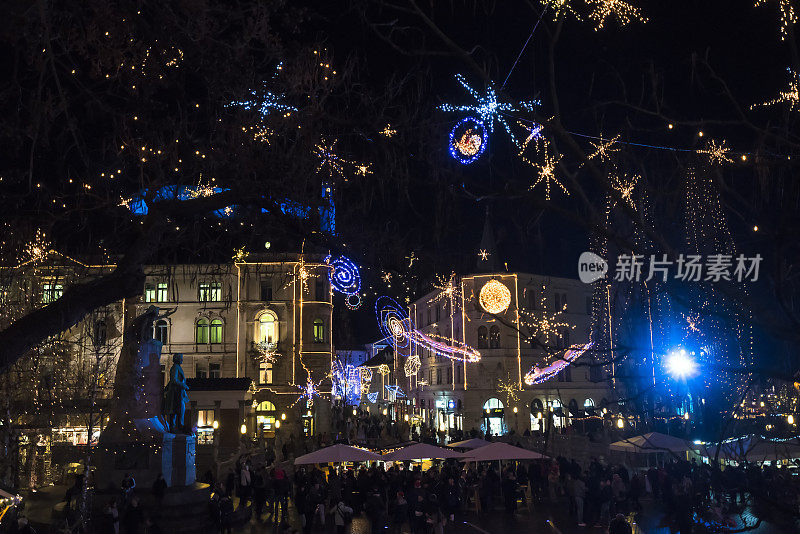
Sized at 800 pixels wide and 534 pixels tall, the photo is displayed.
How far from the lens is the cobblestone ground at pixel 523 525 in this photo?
19.3 metres

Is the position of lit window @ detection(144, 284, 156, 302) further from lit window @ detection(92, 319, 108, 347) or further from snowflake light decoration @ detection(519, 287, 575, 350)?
lit window @ detection(92, 319, 108, 347)

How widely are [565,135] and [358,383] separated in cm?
7473

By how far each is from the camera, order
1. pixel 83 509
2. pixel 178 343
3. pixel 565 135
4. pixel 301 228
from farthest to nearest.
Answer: pixel 178 343 < pixel 83 509 < pixel 301 228 < pixel 565 135

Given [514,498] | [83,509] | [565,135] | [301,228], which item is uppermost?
[301,228]

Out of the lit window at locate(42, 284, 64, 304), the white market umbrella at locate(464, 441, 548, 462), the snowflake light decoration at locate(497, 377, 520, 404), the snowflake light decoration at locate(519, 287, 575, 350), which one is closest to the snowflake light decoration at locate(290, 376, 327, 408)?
the snowflake light decoration at locate(497, 377, 520, 404)

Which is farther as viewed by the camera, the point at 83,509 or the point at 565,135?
the point at 83,509

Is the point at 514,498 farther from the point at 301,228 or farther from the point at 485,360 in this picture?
the point at 485,360

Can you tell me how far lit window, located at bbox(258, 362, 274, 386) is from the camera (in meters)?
52.4

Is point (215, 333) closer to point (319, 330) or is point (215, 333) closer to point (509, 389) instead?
point (319, 330)

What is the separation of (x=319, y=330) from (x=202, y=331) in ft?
28.0

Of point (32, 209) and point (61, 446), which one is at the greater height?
point (32, 209)

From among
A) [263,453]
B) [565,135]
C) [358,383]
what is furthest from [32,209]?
[358,383]

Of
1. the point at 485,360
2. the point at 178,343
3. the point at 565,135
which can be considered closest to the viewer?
the point at 565,135

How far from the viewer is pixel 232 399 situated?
45.1 meters
